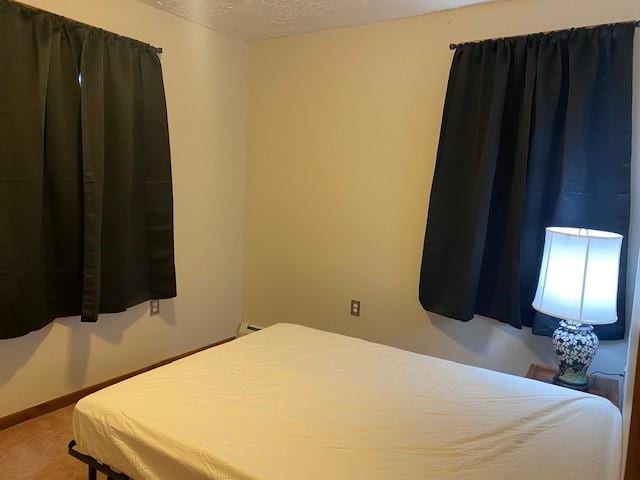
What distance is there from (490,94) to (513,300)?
1179mm

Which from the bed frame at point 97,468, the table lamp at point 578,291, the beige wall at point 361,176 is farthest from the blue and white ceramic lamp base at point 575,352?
the bed frame at point 97,468

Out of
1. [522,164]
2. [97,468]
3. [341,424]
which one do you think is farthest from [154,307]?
[522,164]

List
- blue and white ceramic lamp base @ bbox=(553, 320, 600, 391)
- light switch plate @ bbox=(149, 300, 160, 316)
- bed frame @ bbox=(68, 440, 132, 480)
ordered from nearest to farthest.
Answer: bed frame @ bbox=(68, 440, 132, 480) < blue and white ceramic lamp base @ bbox=(553, 320, 600, 391) < light switch plate @ bbox=(149, 300, 160, 316)

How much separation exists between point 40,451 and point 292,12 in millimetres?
2877

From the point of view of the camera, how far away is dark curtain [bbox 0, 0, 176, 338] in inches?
91.0

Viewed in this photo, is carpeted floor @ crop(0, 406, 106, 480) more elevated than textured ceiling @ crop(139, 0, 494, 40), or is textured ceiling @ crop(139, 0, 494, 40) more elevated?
textured ceiling @ crop(139, 0, 494, 40)

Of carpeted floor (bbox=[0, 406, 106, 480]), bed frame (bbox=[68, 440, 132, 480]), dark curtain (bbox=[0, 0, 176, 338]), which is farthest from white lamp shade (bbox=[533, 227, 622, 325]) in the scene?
dark curtain (bbox=[0, 0, 176, 338])

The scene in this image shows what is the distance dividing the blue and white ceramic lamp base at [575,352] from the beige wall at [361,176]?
0.43 metres

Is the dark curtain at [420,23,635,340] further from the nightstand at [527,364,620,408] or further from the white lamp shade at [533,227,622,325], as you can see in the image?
the white lamp shade at [533,227,622,325]

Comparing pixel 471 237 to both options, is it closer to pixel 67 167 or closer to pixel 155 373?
pixel 155 373

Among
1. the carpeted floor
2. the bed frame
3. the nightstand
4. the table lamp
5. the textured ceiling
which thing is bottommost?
the carpeted floor

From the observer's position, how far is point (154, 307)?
3.20 metres

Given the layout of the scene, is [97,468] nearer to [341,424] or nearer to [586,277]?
[341,424]

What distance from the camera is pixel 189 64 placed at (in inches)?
127
